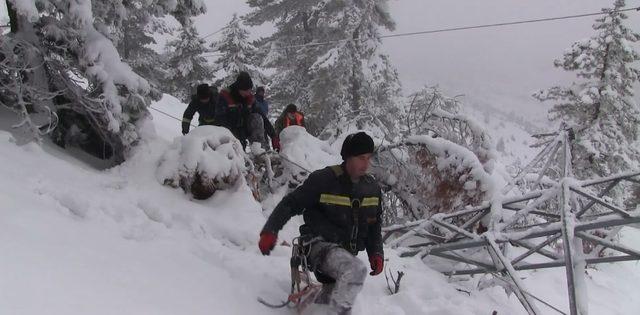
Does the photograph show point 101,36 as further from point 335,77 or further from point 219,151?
point 335,77

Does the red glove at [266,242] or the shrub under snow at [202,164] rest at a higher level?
the red glove at [266,242]

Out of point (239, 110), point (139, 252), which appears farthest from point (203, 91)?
point (139, 252)

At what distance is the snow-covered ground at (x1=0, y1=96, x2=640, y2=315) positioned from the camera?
10.9 ft

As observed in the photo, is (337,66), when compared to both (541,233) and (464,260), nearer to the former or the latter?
(464,260)

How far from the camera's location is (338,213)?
4.37 metres

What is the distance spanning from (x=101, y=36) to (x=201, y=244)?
3.17 meters

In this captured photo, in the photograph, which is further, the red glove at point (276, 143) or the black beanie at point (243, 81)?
the red glove at point (276, 143)

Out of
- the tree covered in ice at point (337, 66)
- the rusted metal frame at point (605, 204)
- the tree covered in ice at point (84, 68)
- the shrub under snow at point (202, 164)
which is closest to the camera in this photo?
the rusted metal frame at point (605, 204)

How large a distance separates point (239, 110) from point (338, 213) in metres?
4.81

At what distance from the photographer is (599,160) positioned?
1967 centimetres

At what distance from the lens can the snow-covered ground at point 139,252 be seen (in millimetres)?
3322

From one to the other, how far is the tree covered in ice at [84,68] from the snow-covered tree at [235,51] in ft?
57.6

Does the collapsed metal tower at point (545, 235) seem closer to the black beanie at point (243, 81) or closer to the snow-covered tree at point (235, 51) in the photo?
the black beanie at point (243, 81)

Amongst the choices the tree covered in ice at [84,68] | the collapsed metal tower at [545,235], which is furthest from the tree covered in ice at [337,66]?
the tree covered in ice at [84,68]
